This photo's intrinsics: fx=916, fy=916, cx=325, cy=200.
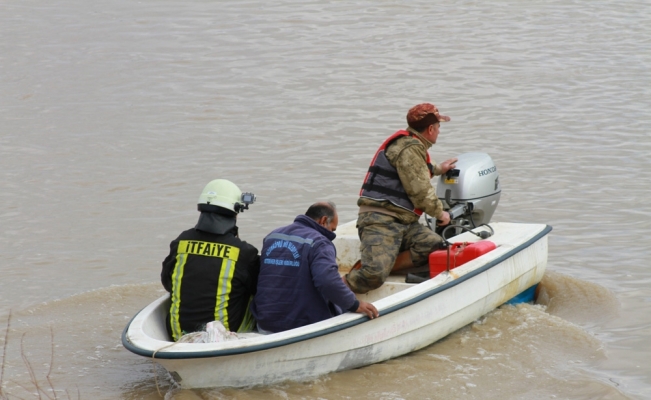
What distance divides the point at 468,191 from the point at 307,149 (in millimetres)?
5122

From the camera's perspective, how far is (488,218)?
7723mm

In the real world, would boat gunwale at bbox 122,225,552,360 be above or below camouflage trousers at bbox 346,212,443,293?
below

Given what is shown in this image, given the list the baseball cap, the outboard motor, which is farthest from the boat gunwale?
the baseball cap

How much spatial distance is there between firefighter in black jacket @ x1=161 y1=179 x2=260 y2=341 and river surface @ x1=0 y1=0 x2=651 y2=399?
0.49m

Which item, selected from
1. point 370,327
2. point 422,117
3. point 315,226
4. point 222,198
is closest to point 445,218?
point 422,117

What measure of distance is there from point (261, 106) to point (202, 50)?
3.72 metres

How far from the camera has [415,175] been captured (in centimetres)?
668

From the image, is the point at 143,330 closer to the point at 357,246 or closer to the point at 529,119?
the point at 357,246

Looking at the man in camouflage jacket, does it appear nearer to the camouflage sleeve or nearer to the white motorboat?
the camouflage sleeve

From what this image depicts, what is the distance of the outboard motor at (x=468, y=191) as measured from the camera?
7398mm

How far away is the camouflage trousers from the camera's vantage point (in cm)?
668

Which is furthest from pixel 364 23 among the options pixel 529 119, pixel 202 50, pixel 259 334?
pixel 259 334

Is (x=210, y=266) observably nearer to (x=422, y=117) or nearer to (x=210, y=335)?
(x=210, y=335)

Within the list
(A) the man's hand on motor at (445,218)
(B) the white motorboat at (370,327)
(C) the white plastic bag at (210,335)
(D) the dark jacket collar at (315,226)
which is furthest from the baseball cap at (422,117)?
(C) the white plastic bag at (210,335)
